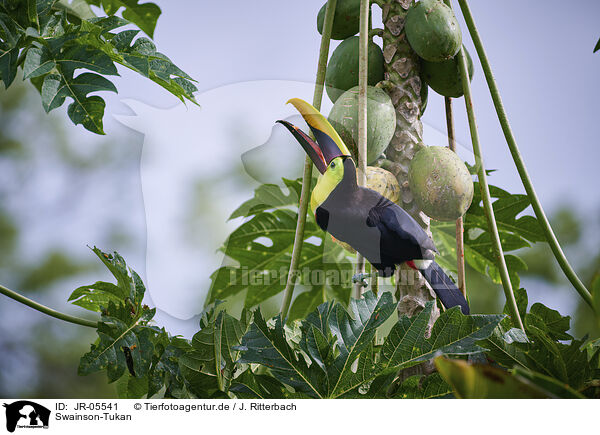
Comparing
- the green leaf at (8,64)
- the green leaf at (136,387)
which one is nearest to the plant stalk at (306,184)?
→ the green leaf at (136,387)

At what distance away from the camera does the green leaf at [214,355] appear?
0.33 meters

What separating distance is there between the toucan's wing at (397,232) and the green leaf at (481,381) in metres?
0.15

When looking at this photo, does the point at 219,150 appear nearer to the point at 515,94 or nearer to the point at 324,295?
the point at 324,295

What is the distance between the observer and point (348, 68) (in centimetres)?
37

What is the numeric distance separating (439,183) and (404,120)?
0.06m

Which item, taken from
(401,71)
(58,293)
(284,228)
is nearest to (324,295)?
(284,228)

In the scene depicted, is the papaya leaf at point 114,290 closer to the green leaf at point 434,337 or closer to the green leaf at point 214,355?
the green leaf at point 214,355

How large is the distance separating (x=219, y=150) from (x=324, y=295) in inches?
5.6

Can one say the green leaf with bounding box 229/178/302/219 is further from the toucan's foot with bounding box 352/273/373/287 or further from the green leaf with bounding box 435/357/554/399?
the green leaf with bounding box 435/357/554/399

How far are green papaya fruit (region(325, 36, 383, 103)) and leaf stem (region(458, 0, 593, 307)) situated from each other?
8 cm

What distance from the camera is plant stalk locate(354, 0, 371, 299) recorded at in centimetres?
33

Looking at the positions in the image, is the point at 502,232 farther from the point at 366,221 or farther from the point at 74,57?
the point at 74,57

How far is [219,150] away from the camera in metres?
0.38
